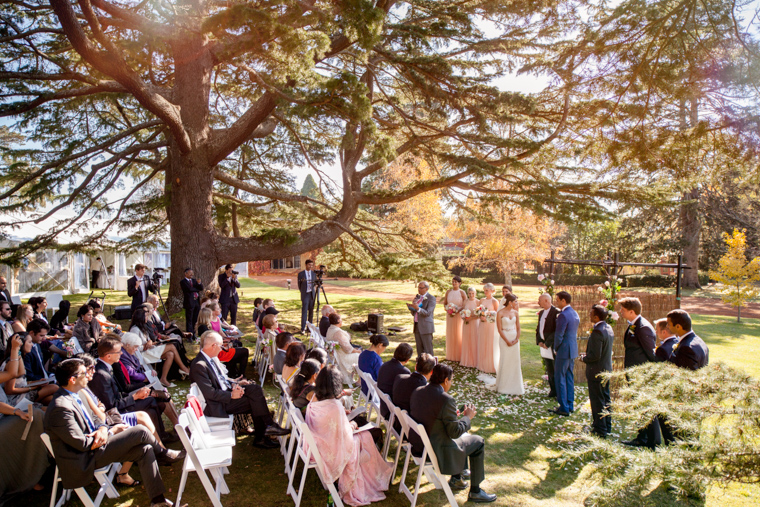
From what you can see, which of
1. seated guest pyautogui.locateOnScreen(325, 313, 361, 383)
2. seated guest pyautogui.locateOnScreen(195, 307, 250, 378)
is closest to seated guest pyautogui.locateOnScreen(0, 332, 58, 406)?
seated guest pyautogui.locateOnScreen(195, 307, 250, 378)

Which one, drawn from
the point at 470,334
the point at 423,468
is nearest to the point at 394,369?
the point at 423,468

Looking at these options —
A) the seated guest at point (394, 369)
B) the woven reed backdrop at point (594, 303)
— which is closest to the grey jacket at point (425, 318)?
the woven reed backdrop at point (594, 303)

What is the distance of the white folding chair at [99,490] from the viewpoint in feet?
11.8

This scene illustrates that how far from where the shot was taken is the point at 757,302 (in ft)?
84.8

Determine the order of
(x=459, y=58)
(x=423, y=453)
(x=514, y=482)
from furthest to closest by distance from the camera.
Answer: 1. (x=459, y=58)
2. (x=514, y=482)
3. (x=423, y=453)

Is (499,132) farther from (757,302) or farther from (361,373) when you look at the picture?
(757,302)

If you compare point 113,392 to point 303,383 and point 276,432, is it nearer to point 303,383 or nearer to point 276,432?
point 276,432

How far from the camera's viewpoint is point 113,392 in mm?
4684

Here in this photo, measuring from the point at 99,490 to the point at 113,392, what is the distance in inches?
43.5

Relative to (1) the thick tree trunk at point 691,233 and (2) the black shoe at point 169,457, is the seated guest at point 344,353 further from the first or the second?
(1) the thick tree trunk at point 691,233

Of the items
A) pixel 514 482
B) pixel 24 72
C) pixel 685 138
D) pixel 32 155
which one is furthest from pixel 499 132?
pixel 32 155

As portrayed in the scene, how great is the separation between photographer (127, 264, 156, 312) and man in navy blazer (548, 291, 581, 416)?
888 cm

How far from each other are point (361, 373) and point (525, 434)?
2379mm

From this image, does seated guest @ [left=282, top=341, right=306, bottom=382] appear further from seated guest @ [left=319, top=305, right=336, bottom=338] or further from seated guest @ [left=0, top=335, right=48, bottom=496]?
seated guest @ [left=319, top=305, right=336, bottom=338]
